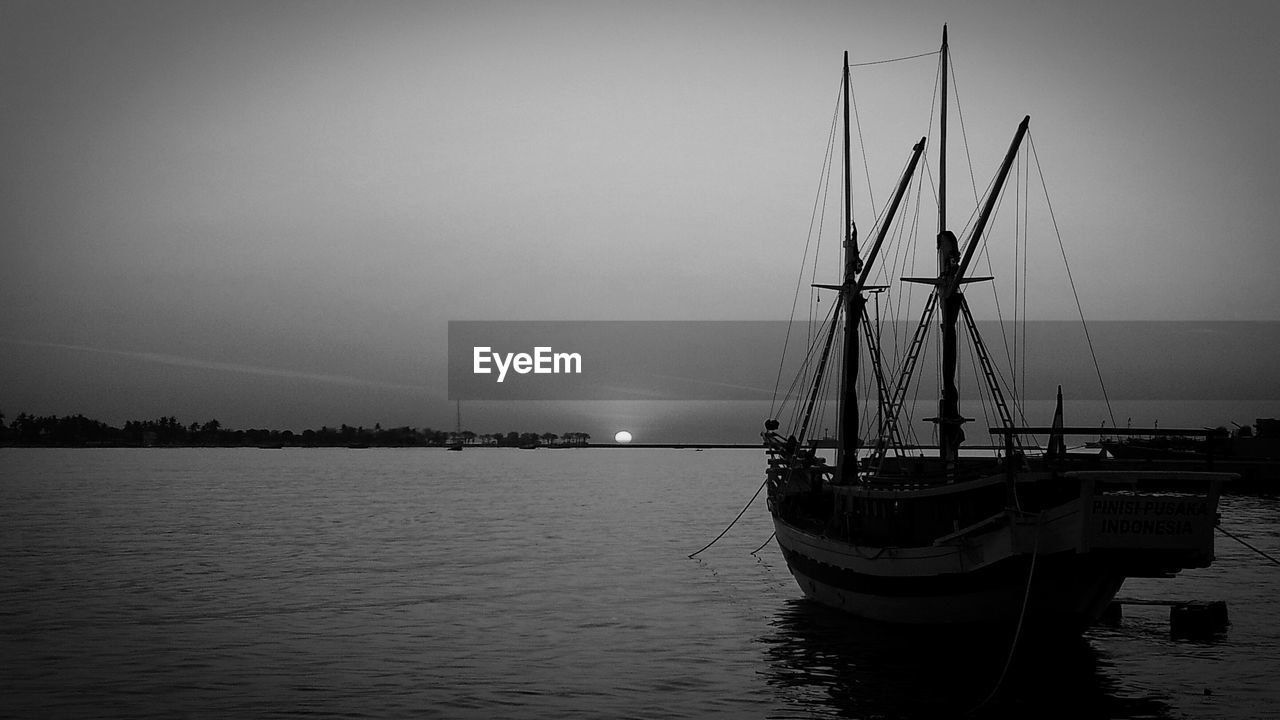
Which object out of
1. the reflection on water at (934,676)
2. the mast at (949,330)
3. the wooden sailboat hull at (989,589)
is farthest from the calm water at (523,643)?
the mast at (949,330)

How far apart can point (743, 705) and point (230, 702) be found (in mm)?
13779

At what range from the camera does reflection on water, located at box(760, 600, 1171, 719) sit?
106 ft

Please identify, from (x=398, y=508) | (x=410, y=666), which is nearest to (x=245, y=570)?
(x=410, y=666)

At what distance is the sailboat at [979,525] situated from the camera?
35938 millimetres

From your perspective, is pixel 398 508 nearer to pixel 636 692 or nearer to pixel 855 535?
pixel 855 535

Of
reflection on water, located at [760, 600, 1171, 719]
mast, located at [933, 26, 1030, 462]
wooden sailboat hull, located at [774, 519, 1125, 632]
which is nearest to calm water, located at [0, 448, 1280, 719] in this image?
reflection on water, located at [760, 600, 1171, 719]

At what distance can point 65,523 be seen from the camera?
104 m

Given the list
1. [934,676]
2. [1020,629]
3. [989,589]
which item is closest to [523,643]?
[934,676]

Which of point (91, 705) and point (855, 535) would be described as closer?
point (91, 705)

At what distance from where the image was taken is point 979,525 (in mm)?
37906

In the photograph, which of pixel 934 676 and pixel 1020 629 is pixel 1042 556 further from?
pixel 934 676

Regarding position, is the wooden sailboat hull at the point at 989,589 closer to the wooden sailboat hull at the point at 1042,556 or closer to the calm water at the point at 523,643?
the wooden sailboat hull at the point at 1042,556

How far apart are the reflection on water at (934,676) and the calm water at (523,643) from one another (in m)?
0.12

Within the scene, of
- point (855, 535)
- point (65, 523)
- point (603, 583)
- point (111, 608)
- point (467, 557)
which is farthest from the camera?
point (65, 523)
